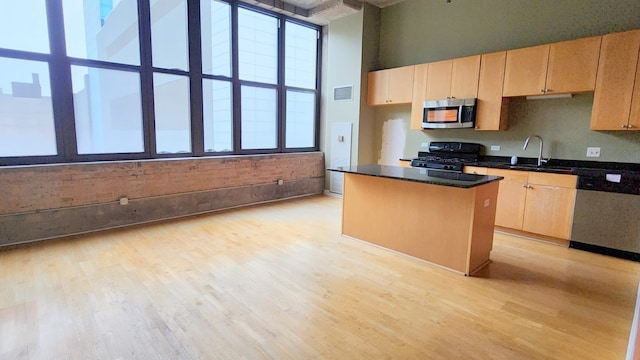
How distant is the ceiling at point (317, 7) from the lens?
5.35m

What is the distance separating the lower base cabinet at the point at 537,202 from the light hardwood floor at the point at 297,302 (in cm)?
30

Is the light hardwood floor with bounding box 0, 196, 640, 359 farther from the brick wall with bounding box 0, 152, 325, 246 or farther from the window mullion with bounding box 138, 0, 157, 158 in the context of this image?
the window mullion with bounding box 138, 0, 157, 158

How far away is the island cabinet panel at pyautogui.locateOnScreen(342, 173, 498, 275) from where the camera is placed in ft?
9.61

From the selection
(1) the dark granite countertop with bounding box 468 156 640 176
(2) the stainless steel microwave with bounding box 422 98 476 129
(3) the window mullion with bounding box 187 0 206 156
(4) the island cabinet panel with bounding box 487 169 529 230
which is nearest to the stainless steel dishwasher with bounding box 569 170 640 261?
(1) the dark granite countertop with bounding box 468 156 640 176

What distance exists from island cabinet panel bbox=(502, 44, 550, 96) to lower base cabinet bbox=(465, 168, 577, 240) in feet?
3.32

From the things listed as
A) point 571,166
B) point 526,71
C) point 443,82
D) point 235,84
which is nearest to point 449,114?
point 443,82

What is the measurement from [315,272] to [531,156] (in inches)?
132

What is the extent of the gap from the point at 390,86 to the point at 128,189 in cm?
424

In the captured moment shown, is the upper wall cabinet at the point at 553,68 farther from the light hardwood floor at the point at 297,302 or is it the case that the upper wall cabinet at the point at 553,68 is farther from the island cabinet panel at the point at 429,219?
the light hardwood floor at the point at 297,302

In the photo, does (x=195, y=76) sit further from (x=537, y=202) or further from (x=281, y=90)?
(x=537, y=202)

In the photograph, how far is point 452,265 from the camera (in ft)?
9.92

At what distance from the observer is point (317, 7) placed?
5625 millimetres

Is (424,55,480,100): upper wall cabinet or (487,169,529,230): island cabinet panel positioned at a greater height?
(424,55,480,100): upper wall cabinet

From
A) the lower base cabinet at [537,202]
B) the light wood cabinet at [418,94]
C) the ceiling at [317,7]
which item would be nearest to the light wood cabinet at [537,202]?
the lower base cabinet at [537,202]
